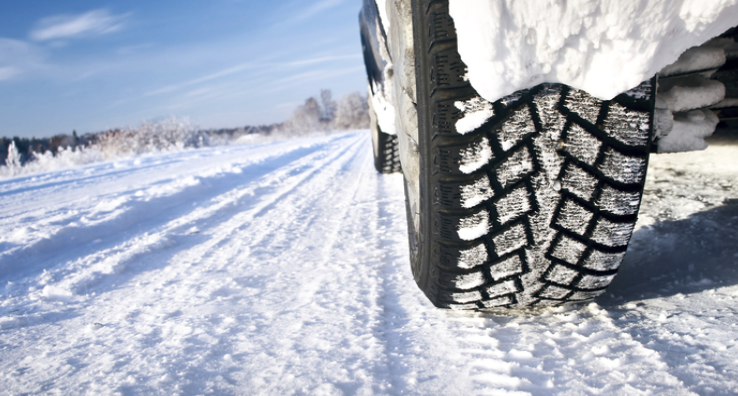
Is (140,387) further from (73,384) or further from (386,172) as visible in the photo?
(386,172)

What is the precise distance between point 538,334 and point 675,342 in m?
0.29

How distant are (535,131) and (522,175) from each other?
103 millimetres

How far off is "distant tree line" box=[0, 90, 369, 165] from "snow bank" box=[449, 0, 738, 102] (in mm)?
16550

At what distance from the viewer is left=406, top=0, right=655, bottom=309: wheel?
0.84 m

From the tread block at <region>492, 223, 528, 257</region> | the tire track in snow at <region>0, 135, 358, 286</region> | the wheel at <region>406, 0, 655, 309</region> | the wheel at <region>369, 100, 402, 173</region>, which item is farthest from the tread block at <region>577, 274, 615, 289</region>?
the wheel at <region>369, 100, 402, 173</region>

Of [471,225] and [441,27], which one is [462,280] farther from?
[441,27]

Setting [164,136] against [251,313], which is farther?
[164,136]

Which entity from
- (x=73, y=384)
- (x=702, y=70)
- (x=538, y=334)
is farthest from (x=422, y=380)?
(x=702, y=70)

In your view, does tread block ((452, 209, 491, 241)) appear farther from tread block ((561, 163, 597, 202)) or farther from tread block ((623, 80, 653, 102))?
tread block ((623, 80, 653, 102))

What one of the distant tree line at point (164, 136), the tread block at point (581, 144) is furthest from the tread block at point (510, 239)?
the distant tree line at point (164, 136)

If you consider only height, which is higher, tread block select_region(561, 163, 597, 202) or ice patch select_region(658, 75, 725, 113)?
ice patch select_region(658, 75, 725, 113)

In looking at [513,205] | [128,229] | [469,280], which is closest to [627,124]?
[513,205]

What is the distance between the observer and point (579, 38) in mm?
771

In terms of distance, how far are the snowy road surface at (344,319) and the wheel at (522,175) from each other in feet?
0.57
